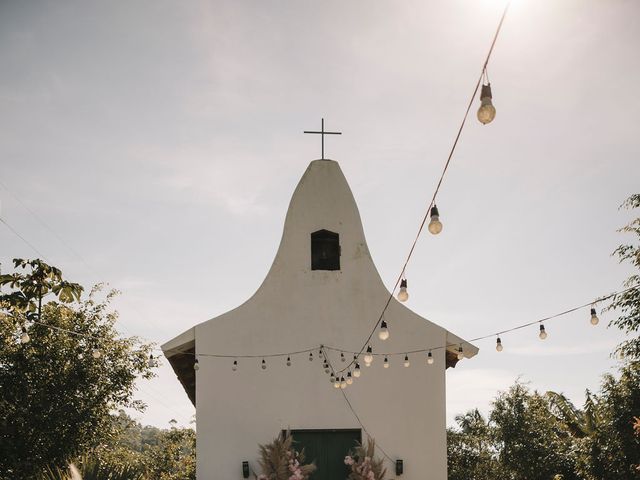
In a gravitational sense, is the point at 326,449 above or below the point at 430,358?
below

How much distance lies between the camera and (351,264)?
14688mm

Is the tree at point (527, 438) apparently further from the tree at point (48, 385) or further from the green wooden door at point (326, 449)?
the tree at point (48, 385)

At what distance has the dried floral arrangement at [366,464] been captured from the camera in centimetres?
1245

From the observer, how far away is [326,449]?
43.4 feet

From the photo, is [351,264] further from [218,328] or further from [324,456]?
[324,456]

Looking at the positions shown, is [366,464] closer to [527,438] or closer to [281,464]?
[281,464]

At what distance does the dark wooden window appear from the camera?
14.9 metres

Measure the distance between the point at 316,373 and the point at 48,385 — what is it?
31.9ft

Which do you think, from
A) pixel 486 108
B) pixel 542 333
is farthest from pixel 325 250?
pixel 486 108

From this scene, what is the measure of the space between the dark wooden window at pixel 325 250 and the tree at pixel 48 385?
7059 mm

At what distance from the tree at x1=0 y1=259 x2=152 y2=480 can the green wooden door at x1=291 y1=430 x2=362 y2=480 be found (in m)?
7.95

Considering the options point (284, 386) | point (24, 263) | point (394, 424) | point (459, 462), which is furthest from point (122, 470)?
point (459, 462)

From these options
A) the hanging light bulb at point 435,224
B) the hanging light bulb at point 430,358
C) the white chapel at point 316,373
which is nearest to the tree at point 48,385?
the white chapel at point 316,373

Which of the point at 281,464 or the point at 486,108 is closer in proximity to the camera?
the point at 486,108
